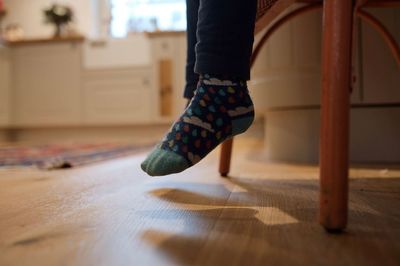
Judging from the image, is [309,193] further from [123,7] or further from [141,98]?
[123,7]

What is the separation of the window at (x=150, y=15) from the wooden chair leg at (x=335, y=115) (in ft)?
10.5

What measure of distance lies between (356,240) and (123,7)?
3678 mm

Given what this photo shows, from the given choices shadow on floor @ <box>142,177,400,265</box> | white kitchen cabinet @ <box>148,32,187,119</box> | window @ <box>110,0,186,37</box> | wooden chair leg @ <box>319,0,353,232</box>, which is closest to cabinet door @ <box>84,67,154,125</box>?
white kitchen cabinet @ <box>148,32,187,119</box>

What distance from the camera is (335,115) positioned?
0.40 m

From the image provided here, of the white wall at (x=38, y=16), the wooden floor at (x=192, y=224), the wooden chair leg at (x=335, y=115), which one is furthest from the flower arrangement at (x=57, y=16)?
the wooden chair leg at (x=335, y=115)

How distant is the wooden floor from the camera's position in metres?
0.36

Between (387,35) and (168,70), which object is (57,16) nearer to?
(168,70)

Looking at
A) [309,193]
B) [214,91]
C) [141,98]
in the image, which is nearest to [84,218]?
[214,91]

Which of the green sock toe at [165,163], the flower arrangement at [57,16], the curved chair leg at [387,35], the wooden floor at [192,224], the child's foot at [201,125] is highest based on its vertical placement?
the flower arrangement at [57,16]

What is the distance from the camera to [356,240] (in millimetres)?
397

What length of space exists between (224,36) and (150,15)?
3288mm

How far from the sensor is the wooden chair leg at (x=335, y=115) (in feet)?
1.31

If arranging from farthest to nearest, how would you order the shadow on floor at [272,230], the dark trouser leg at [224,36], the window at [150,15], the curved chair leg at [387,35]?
the window at [150,15]
the curved chair leg at [387,35]
the dark trouser leg at [224,36]
the shadow on floor at [272,230]

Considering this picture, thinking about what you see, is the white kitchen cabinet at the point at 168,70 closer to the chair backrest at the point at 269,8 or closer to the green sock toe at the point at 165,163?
the chair backrest at the point at 269,8
